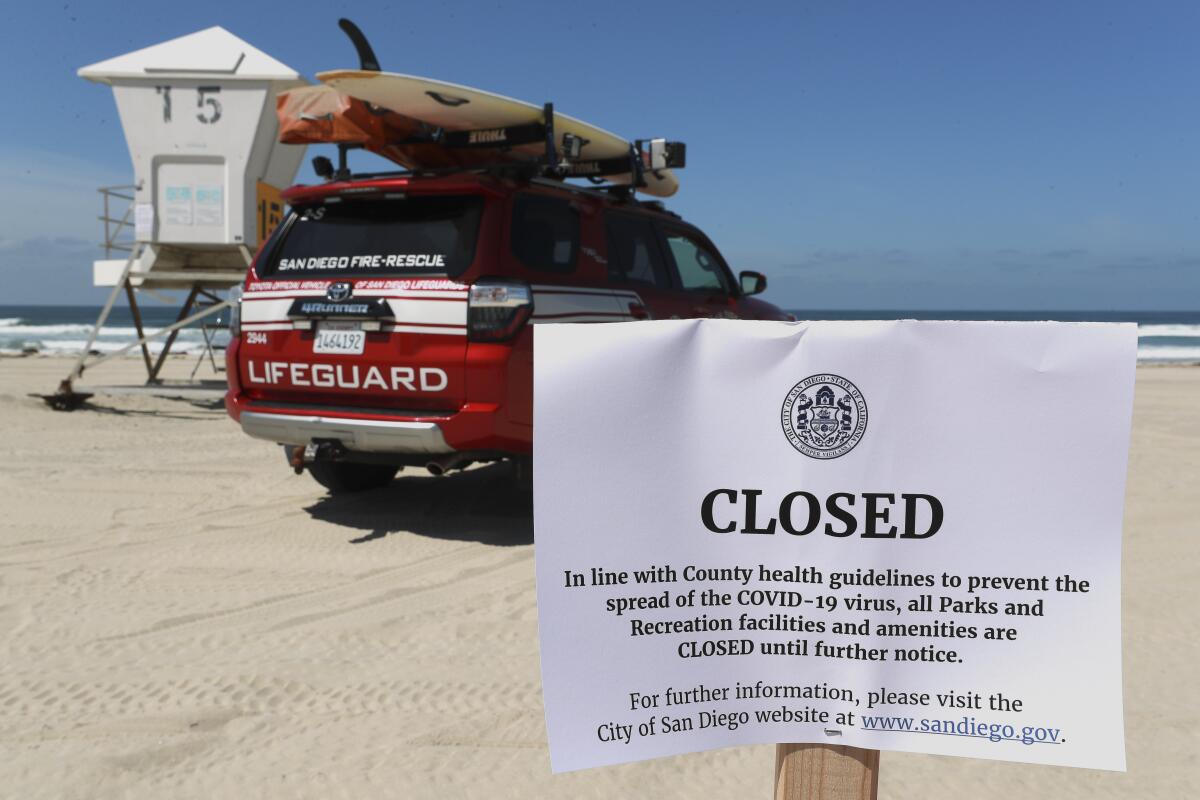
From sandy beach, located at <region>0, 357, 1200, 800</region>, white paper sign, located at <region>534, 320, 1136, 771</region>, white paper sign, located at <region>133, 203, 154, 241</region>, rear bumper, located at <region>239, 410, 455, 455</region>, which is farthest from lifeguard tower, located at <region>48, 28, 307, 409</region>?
white paper sign, located at <region>534, 320, 1136, 771</region>

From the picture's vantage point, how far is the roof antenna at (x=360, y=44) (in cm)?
468

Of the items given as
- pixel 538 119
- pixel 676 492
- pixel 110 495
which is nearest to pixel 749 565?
pixel 676 492

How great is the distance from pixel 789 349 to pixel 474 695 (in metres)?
2.07

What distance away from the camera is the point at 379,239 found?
4.81 metres

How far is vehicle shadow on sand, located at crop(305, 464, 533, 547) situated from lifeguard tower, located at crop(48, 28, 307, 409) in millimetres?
4982

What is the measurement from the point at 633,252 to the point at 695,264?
769mm

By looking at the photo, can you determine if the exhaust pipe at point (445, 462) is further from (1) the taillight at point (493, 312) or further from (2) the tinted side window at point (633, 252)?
(2) the tinted side window at point (633, 252)

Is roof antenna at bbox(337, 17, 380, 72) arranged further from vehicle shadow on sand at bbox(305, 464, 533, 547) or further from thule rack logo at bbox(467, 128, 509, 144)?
vehicle shadow on sand at bbox(305, 464, 533, 547)

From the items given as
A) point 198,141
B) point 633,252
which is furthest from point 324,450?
point 198,141

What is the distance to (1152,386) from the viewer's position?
1659 cm

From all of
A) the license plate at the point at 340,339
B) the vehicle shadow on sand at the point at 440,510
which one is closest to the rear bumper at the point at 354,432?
the license plate at the point at 340,339

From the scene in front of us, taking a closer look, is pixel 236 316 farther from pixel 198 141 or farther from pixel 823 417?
pixel 198 141

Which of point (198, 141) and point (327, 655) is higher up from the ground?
point (198, 141)

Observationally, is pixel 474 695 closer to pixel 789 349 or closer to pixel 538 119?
pixel 789 349
